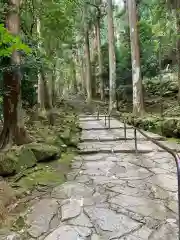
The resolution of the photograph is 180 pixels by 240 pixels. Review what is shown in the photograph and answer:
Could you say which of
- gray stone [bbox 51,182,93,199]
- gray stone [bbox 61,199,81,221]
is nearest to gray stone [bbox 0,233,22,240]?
gray stone [bbox 61,199,81,221]

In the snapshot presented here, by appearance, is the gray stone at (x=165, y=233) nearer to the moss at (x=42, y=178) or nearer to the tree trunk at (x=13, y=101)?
the moss at (x=42, y=178)

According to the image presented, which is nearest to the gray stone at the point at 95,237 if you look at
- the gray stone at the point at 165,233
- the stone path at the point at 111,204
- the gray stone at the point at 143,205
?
the stone path at the point at 111,204

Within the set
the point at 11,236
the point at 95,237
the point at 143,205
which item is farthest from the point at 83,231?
the point at 143,205

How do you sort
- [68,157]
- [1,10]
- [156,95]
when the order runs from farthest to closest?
1. [156,95]
2. [68,157]
3. [1,10]

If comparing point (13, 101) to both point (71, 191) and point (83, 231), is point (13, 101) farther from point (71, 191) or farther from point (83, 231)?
point (83, 231)

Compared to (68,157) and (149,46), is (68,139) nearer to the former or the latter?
(68,157)

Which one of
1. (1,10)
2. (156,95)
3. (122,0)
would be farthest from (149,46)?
(1,10)

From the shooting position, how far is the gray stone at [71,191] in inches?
176

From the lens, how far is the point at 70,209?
12.9 feet

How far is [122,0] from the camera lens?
25516 millimetres

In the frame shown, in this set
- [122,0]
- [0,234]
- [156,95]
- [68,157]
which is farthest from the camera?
[122,0]

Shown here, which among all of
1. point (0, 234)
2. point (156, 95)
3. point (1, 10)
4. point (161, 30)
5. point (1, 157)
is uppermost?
point (161, 30)

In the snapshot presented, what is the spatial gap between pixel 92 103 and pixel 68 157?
61.3ft

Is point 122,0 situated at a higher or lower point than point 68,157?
higher
